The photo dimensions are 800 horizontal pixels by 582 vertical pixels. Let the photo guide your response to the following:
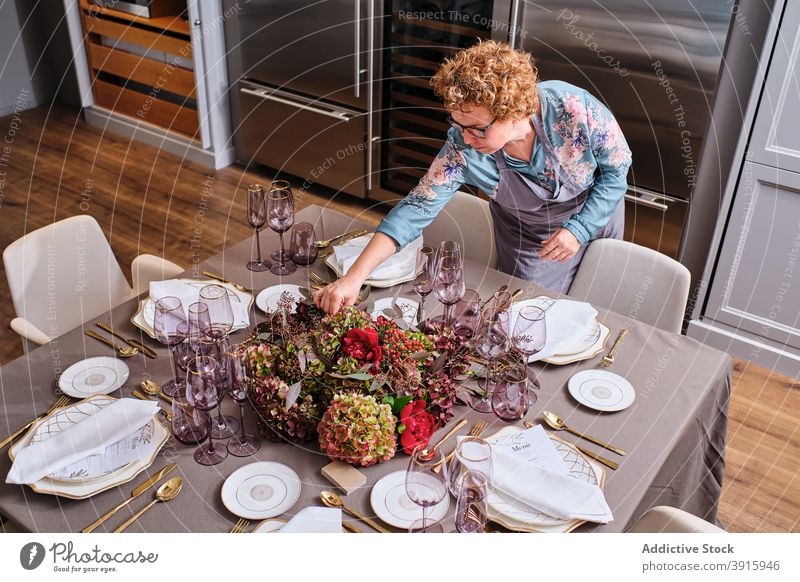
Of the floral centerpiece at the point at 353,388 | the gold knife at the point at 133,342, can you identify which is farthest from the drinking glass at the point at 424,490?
the gold knife at the point at 133,342

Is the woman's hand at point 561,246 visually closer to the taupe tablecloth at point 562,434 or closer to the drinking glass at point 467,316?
the taupe tablecloth at point 562,434

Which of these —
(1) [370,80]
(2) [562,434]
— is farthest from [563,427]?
(1) [370,80]

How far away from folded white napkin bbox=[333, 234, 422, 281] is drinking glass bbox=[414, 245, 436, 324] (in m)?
0.14

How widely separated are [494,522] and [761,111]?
189 cm

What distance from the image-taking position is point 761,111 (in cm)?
255

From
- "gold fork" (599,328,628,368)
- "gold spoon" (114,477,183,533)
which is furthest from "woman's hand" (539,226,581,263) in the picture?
"gold spoon" (114,477,183,533)

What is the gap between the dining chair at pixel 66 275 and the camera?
2.04 metres

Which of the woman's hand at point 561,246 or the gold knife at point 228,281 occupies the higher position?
the woman's hand at point 561,246

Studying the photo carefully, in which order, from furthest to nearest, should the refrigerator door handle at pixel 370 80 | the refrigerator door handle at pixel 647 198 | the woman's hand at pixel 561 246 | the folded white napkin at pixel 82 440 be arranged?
1. the refrigerator door handle at pixel 370 80
2. the refrigerator door handle at pixel 647 198
3. the woman's hand at pixel 561 246
4. the folded white napkin at pixel 82 440

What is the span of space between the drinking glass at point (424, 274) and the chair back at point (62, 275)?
899mm

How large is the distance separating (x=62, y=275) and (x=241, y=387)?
95cm

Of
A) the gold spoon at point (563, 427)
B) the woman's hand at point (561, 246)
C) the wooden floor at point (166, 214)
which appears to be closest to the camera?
the gold spoon at point (563, 427)

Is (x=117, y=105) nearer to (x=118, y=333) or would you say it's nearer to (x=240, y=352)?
(x=118, y=333)

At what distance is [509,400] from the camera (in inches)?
60.4
